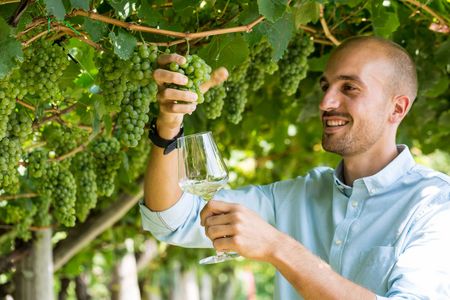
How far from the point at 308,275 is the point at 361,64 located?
123 centimetres

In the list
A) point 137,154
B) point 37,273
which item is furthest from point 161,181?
point 37,273

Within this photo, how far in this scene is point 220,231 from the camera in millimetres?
2320

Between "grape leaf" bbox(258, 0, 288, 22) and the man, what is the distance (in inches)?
17.8

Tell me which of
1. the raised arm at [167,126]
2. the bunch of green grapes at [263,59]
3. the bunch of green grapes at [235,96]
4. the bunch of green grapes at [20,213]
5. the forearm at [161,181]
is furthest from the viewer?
the bunch of green grapes at [20,213]

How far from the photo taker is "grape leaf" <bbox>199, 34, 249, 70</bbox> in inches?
120

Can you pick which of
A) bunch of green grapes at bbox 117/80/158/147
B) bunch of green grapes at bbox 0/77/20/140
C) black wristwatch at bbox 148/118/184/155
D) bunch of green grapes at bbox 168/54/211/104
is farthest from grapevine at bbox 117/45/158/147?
bunch of green grapes at bbox 0/77/20/140

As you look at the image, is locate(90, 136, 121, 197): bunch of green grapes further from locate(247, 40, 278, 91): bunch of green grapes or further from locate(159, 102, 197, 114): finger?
locate(159, 102, 197, 114): finger

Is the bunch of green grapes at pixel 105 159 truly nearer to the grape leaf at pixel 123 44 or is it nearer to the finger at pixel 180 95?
the grape leaf at pixel 123 44

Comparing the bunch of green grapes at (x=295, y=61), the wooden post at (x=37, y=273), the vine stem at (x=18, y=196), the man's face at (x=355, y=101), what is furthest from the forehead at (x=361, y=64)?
the wooden post at (x=37, y=273)

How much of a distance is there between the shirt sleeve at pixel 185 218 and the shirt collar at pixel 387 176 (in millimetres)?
388

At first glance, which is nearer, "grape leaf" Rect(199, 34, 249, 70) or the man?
the man

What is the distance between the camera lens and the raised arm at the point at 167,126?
7.77 feet

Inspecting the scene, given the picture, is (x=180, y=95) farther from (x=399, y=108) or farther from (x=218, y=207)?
(x=399, y=108)

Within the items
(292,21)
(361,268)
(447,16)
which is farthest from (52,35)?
(447,16)
